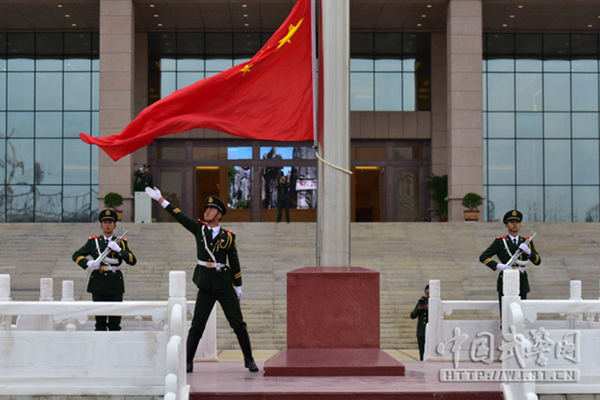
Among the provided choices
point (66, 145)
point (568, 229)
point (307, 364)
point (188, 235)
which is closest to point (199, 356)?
point (307, 364)


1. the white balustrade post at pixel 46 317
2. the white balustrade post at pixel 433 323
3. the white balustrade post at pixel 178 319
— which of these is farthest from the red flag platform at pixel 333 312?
the white balustrade post at pixel 46 317

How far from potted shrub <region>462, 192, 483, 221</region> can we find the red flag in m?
17.0

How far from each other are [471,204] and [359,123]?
22.3 feet

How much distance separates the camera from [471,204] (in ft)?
82.2

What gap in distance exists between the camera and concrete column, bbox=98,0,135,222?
25.9 m

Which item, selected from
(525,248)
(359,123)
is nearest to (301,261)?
(525,248)

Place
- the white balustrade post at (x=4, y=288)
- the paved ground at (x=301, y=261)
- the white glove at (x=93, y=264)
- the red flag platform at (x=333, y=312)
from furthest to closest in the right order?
the paved ground at (x=301, y=261) → the white glove at (x=93, y=264) → the red flag platform at (x=333, y=312) → the white balustrade post at (x=4, y=288)

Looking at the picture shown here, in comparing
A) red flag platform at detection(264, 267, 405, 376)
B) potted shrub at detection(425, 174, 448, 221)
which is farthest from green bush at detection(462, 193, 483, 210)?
red flag platform at detection(264, 267, 405, 376)

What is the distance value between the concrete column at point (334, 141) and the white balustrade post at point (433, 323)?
8.22 ft

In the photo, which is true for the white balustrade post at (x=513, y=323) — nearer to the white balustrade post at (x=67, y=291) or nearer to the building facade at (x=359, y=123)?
the white balustrade post at (x=67, y=291)

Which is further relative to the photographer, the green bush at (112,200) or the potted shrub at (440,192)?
the potted shrub at (440,192)

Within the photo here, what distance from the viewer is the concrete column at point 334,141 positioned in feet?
26.8

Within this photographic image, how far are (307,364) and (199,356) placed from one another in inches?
110

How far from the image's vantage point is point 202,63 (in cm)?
3033
